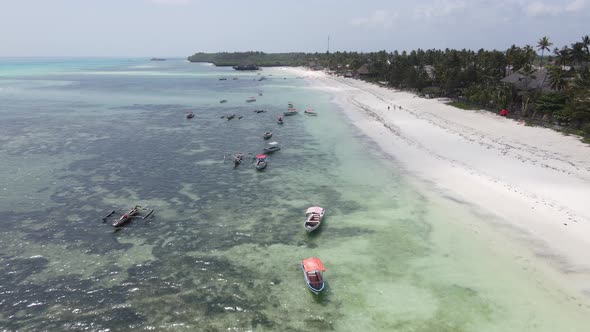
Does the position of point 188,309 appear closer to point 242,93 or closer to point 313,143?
point 313,143

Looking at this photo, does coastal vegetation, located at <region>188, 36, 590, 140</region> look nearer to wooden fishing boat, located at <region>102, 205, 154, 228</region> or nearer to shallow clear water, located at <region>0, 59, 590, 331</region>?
shallow clear water, located at <region>0, 59, 590, 331</region>

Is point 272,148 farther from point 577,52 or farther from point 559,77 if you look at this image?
point 577,52

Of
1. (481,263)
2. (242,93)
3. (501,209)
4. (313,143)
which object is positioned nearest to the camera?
(481,263)

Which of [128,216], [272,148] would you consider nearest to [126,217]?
[128,216]

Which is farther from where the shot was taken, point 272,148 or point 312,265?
point 272,148

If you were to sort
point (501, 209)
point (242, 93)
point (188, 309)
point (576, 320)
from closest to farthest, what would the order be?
1. point (576, 320)
2. point (188, 309)
3. point (501, 209)
4. point (242, 93)

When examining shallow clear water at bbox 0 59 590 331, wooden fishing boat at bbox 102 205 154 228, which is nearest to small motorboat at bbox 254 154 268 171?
shallow clear water at bbox 0 59 590 331

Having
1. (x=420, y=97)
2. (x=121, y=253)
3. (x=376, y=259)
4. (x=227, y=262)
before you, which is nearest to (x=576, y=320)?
(x=376, y=259)
